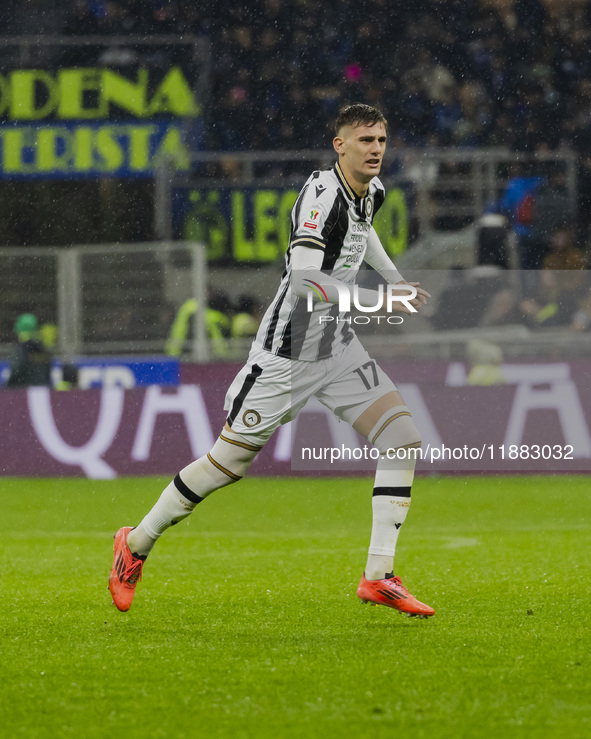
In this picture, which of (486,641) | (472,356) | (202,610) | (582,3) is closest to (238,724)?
(486,641)

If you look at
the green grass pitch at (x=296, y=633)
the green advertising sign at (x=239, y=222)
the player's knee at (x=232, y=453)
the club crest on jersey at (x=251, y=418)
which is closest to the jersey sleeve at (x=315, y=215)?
the club crest on jersey at (x=251, y=418)

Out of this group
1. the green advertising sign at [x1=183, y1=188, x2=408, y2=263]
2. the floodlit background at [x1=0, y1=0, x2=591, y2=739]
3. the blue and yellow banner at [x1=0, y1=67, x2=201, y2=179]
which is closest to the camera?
the floodlit background at [x1=0, y1=0, x2=591, y2=739]

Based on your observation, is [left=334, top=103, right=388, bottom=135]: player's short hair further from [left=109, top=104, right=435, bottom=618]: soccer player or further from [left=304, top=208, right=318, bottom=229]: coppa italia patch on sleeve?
[left=304, top=208, right=318, bottom=229]: coppa italia patch on sleeve

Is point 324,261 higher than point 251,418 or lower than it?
higher

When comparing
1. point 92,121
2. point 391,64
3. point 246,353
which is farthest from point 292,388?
point 391,64

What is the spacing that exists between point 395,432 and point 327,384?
34cm

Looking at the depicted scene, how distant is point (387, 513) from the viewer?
4.50 m

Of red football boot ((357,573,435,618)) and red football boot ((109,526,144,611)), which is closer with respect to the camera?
red football boot ((357,573,435,618))

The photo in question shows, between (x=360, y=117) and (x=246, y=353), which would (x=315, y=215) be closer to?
(x=360, y=117)

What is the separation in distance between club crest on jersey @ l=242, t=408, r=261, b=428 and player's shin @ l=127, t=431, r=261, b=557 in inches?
2.3

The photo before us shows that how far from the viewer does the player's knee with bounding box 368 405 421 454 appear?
14.7 feet

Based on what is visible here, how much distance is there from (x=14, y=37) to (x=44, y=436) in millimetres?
7416

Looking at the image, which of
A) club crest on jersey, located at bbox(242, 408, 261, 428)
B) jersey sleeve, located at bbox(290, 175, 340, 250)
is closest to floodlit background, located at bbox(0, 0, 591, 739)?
club crest on jersey, located at bbox(242, 408, 261, 428)

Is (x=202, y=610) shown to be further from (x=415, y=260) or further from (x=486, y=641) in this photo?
(x=415, y=260)
